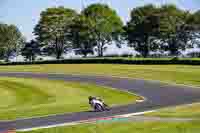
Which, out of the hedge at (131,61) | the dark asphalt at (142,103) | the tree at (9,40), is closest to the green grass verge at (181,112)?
the dark asphalt at (142,103)

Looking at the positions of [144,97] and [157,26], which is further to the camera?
[157,26]

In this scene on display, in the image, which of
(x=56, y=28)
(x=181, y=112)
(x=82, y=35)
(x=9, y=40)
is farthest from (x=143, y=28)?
(x=181, y=112)

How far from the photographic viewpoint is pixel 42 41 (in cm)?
13512

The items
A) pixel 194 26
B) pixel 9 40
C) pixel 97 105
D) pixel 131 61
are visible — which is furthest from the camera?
pixel 9 40

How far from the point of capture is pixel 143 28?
12262cm

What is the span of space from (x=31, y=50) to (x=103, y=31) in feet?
91.6

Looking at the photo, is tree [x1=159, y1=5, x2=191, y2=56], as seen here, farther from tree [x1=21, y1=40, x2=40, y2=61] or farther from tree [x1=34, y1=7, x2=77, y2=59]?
tree [x1=21, y1=40, x2=40, y2=61]

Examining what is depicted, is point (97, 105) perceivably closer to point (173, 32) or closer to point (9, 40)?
point (173, 32)

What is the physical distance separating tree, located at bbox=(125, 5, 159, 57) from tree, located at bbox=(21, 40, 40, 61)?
28.1m

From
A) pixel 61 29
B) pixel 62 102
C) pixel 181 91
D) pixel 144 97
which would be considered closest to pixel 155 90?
pixel 181 91

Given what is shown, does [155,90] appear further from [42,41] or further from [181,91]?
[42,41]

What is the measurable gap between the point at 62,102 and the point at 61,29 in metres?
101

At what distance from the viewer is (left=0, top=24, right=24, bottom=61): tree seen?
140 m

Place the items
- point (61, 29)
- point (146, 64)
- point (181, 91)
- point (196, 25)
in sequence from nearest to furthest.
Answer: point (181, 91), point (146, 64), point (196, 25), point (61, 29)
